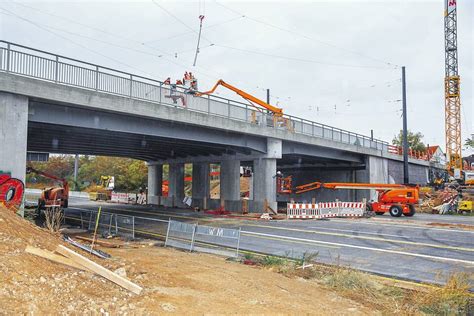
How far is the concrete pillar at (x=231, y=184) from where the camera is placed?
3344cm

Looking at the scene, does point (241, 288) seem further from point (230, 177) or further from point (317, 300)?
point (230, 177)

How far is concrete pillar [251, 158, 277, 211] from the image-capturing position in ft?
103

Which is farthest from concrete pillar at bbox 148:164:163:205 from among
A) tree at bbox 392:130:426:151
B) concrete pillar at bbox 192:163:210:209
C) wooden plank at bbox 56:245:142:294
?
tree at bbox 392:130:426:151

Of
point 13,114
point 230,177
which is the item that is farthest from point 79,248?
point 230,177

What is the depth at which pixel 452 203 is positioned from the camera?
117ft

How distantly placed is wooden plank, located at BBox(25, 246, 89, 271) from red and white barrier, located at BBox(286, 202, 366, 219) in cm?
2252

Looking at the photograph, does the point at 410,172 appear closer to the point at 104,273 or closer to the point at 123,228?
the point at 123,228

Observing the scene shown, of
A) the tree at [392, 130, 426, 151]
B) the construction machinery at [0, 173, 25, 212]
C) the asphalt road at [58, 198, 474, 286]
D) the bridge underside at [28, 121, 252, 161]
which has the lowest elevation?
the asphalt road at [58, 198, 474, 286]

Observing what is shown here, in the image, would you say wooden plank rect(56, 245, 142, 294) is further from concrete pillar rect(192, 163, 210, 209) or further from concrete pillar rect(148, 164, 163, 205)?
concrete pillar rect(148, 164, 163, 205)

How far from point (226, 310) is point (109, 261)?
3580mm

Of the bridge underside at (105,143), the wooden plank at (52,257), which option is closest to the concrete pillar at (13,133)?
the bridge underside at (105,143)

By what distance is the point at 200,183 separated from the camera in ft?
125

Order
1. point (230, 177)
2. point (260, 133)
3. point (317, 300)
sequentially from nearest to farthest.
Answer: point (317, 300) < point (260, 133) < point (230, 177)

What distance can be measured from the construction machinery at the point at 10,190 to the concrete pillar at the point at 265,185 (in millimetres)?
18530
